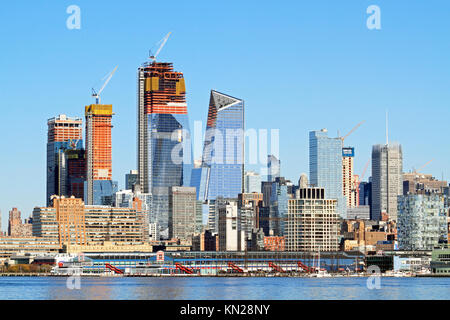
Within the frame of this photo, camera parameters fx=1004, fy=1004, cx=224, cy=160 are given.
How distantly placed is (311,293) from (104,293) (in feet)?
79.5
